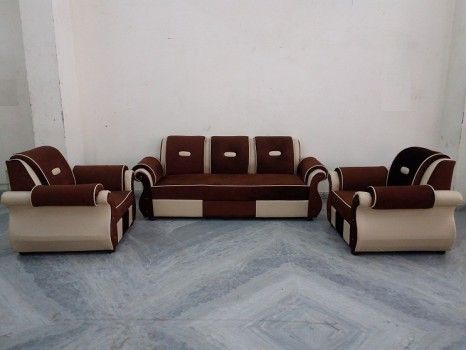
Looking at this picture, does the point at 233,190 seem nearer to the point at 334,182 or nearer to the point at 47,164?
the point at 334,182

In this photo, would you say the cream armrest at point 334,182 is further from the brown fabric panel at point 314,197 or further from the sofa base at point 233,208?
the sofa base at point 233,208

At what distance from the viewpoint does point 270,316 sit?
2.23 m

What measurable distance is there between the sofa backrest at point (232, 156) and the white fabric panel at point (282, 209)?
1.89 feet

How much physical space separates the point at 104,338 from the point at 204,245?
4.51 feet

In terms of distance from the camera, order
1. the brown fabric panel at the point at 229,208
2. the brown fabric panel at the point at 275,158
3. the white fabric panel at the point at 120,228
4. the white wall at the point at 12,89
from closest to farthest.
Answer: the white fabric panel at the point at 120,228, the brown fabric panel at the point at 229,208, the brown fabric panel at the point at 275,158, the white wall at the point at 12,89

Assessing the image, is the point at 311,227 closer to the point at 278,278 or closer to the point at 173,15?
the point at 278,278

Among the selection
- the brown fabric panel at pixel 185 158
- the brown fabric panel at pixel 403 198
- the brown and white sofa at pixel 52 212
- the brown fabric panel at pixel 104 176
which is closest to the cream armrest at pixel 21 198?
the brown and white sofa at pixel 52 212

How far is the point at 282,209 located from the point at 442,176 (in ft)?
5.00

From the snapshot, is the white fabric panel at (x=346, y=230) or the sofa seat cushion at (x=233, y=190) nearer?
the white fabric panel at (x=346, y=230)

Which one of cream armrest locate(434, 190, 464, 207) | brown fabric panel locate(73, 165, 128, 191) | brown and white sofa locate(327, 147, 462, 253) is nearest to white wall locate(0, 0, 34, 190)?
brown fabric panel locate(73, 165, 128, 191)

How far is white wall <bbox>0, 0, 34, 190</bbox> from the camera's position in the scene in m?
4.48

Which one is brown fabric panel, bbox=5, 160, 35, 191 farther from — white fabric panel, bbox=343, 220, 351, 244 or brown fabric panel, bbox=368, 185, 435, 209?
brown fabric panel, bbox=368, 185, 435, 209

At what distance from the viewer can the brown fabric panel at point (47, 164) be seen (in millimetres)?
3056

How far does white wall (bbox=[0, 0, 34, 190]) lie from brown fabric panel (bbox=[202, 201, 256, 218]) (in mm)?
2670
